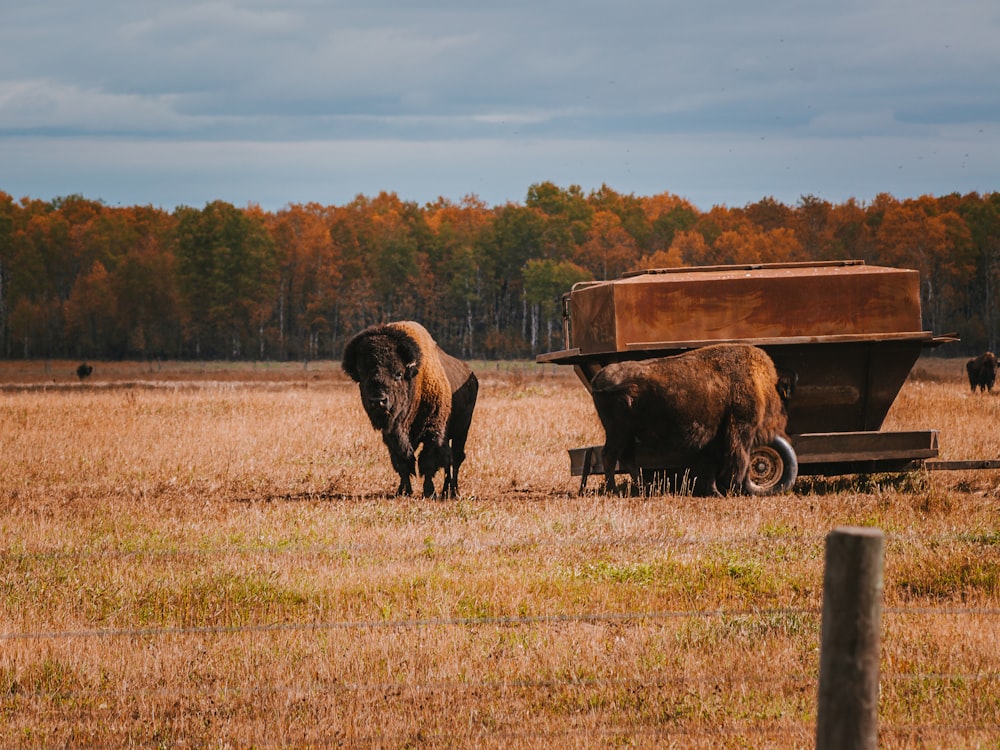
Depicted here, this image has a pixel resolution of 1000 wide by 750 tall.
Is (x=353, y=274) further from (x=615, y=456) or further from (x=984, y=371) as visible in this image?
(x=615, y=456)

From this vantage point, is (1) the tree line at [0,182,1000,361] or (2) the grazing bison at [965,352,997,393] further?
(1) the tree line at [0,182,1000,361]

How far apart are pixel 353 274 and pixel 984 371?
256 ft

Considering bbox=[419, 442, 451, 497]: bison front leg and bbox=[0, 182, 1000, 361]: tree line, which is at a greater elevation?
bbox=[0, 182, 1000, 361]: tree line

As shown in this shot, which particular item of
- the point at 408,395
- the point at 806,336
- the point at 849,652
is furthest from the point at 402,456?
the point at 849,652

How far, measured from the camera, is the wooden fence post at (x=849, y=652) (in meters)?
3.54

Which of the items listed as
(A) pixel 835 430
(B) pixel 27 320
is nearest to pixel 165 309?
(B) pixel 27 320

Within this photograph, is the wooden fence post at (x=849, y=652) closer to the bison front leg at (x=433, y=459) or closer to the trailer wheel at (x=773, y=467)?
the trailer wheel at (x=773, y=467)

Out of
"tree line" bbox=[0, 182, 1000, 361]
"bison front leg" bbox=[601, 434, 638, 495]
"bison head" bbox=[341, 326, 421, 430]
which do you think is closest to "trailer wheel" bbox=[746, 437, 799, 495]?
"bison front leg" bbox=[601, 434, 638, 495]

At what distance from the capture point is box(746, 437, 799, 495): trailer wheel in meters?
13.3

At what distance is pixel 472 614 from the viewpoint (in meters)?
7.74

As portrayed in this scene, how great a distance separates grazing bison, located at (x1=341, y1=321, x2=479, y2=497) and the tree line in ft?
276

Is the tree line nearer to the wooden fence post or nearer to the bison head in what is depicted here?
the bison head

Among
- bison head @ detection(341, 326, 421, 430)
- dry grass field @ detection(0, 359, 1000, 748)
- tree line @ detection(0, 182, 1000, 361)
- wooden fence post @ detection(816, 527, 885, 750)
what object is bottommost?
dry grass field @ detection(0, 359, 1000, 748)

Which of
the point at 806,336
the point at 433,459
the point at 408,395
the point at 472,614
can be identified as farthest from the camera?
the point at 433,459
